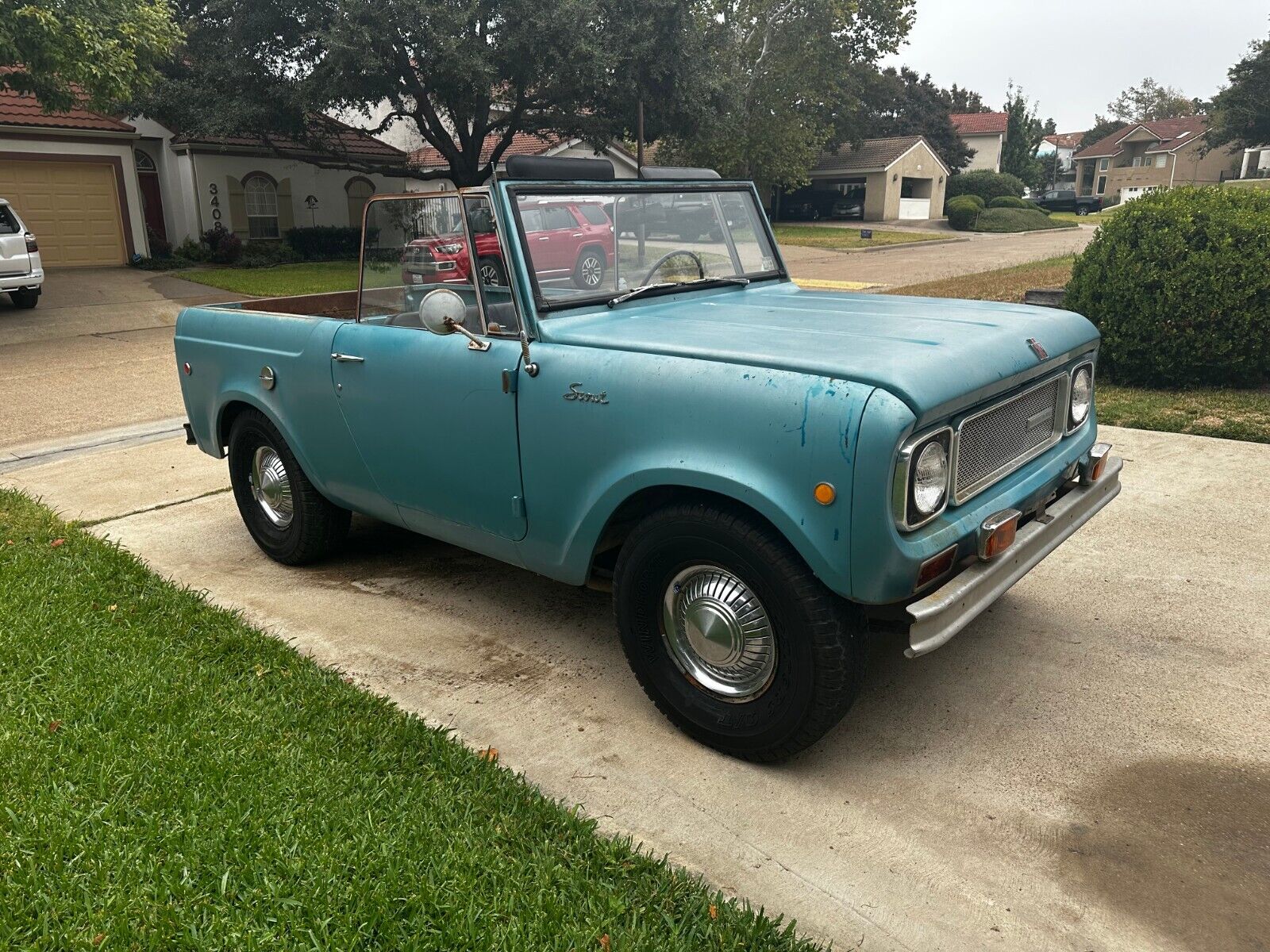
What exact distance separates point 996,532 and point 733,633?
859mm

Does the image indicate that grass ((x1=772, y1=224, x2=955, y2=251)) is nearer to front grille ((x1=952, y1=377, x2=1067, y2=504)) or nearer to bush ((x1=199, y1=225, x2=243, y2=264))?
bush ((x1=199, y1=225, x2=243, y2=264))

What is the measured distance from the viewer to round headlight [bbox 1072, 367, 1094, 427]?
3.80 meters

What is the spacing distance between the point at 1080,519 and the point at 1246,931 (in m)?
1.53

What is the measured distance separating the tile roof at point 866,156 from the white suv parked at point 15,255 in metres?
38.3

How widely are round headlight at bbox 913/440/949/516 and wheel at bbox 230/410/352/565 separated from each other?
10.0 ft

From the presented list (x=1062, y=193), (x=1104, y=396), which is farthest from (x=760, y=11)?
(x=1104, y=396)

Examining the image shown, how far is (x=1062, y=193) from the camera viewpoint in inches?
2261

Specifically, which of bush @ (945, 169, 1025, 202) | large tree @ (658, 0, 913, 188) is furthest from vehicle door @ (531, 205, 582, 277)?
bush @ (945, 169, 1025, 202)

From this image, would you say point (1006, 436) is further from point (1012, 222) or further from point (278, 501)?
point (1012, 222)

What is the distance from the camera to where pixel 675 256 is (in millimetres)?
4238

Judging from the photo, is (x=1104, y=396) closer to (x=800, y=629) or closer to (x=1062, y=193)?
(x=800, y=629)

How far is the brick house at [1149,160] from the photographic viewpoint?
242 ft

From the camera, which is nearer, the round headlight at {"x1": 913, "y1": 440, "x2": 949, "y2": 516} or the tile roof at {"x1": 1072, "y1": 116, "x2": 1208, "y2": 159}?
the round headlight at {"x1": 913, "y1": 440, "x2": 949, "y2": 516}

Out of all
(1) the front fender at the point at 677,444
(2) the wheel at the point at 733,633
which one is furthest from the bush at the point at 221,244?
(2) the wheel at the point at 733,633
